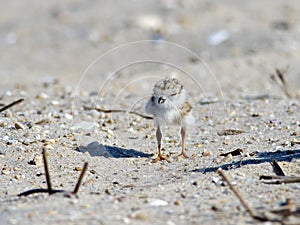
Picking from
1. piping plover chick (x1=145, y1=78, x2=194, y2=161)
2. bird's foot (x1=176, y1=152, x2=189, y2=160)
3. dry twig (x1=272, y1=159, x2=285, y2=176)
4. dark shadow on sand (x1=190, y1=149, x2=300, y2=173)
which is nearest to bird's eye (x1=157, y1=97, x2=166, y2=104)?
piping plover chick (x1=145, y1=78, x2=194, y2=161)

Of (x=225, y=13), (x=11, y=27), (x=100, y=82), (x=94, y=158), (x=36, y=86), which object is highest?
(x=225, y=13)

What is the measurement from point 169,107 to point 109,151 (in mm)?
640

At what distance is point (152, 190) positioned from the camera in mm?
3789

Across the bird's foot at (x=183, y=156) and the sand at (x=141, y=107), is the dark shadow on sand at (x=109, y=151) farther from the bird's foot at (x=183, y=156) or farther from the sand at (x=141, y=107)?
the bird's foot at (x=183, y=156)

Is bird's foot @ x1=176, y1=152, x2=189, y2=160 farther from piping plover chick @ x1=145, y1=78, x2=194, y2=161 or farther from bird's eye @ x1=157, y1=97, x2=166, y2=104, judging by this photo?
bird's eye @ x1=157, y1=97, x2=166, y2=104

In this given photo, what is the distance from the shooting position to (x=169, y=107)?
16.2 ft

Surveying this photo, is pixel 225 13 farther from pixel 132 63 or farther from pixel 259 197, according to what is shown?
pixel 259 197

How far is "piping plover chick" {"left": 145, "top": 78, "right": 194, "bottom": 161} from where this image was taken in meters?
4.91

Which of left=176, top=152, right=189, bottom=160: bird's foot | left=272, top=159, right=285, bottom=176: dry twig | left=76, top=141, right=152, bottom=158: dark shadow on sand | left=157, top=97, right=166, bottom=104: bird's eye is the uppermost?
left=157, top=97, right=166, bottom=104: bird's eye

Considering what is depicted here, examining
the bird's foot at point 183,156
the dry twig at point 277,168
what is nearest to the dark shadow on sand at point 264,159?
the dry twig at point 277,168

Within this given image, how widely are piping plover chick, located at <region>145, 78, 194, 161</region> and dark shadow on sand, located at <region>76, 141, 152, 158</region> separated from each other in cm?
25

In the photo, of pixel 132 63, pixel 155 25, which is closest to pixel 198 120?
pixel 132 63

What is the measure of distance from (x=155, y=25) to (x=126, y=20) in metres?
0.68

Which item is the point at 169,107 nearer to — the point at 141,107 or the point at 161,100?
the point at 161,100
